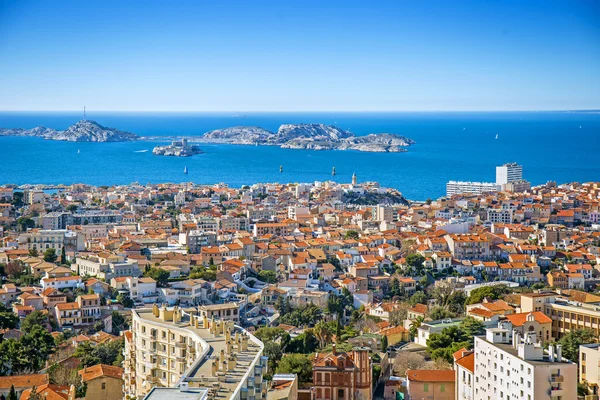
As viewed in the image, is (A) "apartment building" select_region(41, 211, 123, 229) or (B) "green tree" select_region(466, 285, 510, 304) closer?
(B) "green tree" select_region(466, 285, 510, 304)

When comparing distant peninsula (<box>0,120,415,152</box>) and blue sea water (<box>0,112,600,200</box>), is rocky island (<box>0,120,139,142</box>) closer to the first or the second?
distant peninsula (<box>0,120,415,152</box>)

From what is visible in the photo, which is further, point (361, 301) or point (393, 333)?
point (361, 301)

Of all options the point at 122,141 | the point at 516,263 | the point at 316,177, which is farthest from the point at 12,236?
the point at 122,141

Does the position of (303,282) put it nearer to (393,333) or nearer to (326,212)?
(393,333)

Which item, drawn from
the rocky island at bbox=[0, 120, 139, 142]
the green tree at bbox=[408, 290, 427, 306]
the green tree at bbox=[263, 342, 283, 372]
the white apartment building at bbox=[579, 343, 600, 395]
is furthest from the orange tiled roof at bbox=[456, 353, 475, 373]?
the rocky island at bbox=[0, 120, 139, 142]

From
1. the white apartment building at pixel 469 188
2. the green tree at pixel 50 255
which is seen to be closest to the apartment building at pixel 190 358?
the green tree at pixel 50 255

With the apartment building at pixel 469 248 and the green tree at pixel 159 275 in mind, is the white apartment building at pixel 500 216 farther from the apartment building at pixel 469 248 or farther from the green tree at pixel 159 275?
the green tree at pixel 159 275

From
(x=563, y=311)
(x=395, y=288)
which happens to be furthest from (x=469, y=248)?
(x=563, y=311)
